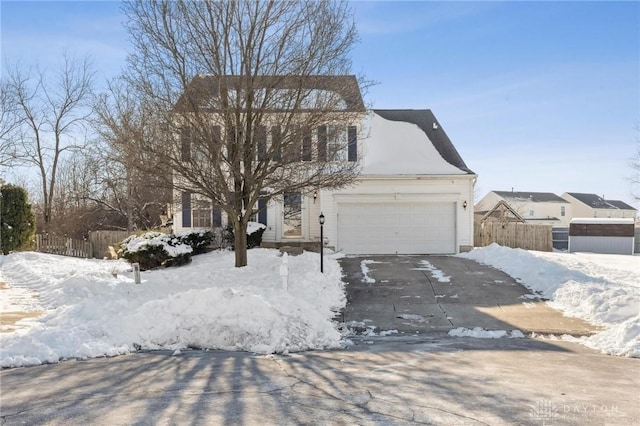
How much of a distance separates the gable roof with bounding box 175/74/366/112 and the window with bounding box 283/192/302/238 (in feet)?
27.2

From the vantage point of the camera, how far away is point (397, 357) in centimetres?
740

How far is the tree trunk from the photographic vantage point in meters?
14.3

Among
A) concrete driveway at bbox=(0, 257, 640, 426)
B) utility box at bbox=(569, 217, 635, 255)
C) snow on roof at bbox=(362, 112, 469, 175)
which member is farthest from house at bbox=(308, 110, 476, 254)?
concrete driveway at bbox=(0, 257, 640, 426)

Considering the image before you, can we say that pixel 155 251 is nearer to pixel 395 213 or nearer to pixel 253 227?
pixel 253 227

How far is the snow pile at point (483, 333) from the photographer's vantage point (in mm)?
9445

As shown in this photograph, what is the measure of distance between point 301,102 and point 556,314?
781cm

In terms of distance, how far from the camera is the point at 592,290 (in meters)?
11.9

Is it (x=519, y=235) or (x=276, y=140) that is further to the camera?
(x=519, y=235)

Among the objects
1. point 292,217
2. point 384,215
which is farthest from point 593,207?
point 292,217

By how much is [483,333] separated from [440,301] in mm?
2644

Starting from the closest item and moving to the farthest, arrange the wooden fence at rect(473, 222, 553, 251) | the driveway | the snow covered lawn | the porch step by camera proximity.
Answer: the snow covered lawn
the driveway
the porch step
the wooden fence at rect(473, 222, 553, 251)

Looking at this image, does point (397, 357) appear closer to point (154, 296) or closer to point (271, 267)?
point (154, 296)

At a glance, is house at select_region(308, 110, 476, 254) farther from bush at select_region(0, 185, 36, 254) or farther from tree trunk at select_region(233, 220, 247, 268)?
bush at select_region(0, 185, 36, 254)

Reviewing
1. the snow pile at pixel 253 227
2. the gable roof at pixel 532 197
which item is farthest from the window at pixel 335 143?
the gable roof at pixel 532 197
